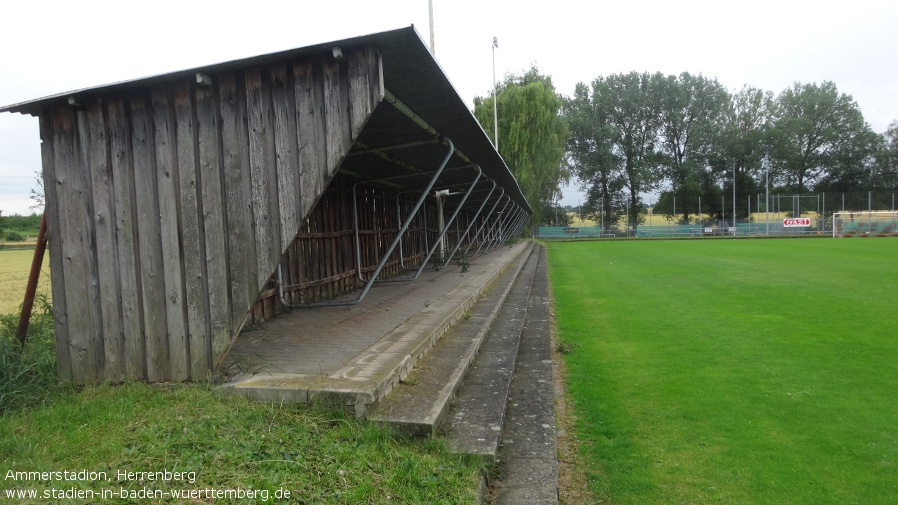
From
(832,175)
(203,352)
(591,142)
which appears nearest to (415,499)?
(203,352)

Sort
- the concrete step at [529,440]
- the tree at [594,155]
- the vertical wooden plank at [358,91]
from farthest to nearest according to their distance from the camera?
the tree at [594,155] < the vertical wooden plank at [358,91] < the concrete step at [529,440]

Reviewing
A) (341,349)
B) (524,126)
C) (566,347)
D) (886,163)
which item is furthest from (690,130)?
(341,349)

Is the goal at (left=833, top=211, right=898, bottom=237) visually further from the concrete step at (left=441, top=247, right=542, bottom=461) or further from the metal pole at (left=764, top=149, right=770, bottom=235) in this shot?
the concrete step at (left=441, top=247, right=542, bottom=461)

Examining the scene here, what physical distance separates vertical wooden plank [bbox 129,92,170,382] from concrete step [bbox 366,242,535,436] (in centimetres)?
179

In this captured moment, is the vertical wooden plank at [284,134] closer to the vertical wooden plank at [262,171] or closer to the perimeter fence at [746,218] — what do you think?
the vertical wooden plank at [262,171]

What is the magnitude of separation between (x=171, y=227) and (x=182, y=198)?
0.23m

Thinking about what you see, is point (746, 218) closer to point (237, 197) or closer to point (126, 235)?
point (237, 197)

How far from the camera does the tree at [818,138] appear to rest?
52938 millimetres

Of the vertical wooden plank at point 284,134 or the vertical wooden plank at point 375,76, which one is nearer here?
the vertical wooden plank at point 375,76

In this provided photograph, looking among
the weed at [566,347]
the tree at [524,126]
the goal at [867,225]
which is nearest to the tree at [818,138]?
the goal at [867,225]

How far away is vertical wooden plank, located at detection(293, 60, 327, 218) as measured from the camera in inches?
139

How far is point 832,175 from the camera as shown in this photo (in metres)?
53.7

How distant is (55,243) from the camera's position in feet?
12.6

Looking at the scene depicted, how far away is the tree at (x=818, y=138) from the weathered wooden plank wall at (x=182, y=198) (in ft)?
201
